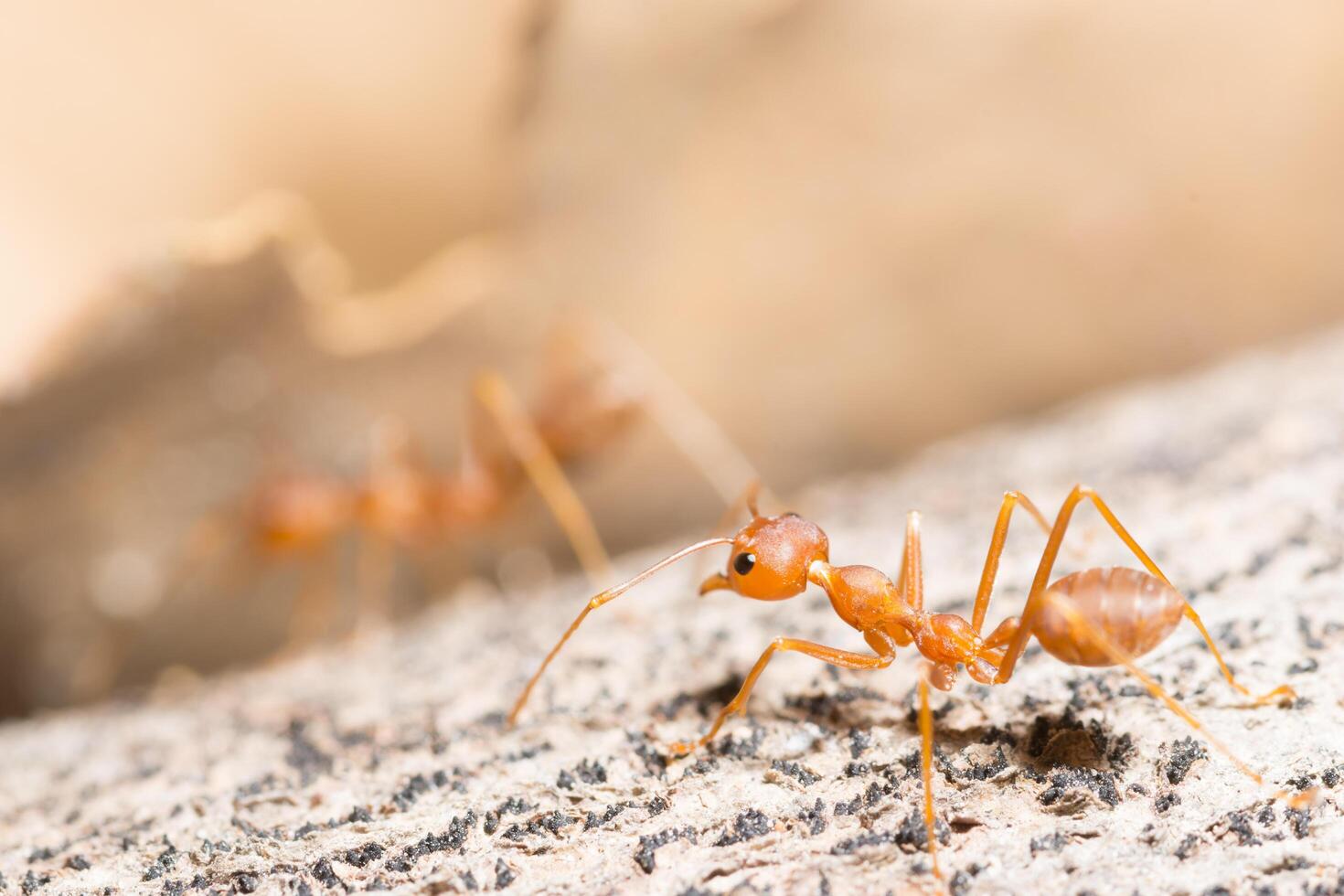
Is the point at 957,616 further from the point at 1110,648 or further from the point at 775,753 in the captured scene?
the point at 775,753

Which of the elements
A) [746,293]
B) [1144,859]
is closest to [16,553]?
[746,293]

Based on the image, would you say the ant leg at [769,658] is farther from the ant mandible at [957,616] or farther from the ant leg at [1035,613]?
the ant leg at [1035,613]

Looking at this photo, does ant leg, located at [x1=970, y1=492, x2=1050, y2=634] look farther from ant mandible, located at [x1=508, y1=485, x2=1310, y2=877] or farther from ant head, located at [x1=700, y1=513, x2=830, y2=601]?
ant head, located at [x1=700, y1=513, x2=830, y2=601]

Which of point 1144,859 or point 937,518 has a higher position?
point 937,518

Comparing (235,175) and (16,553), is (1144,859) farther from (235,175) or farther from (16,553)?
(16,553)

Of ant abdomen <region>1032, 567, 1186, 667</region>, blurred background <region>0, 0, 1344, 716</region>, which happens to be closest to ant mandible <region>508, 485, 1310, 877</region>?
ant abdomen <region>1032, 567, 1186, 667</region>

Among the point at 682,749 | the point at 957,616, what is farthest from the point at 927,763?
the point at 682,749
